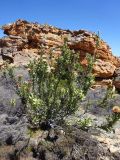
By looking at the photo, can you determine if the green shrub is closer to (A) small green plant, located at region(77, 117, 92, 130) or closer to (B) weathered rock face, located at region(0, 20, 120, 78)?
(A) small green plant, located at region(77, 117, 92, 130)

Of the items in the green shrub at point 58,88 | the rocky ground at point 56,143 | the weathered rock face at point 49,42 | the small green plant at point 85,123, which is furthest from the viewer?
the weathered rock face at point 49,42

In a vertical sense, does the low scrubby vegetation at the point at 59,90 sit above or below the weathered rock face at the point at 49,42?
below

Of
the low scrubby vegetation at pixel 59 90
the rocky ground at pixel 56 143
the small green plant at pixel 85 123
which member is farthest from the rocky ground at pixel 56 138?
the low scrubby vegetation at pixel 59 90

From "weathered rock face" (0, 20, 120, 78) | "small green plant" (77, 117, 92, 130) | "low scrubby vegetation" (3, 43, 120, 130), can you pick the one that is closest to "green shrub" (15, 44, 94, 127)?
"low scrubby vegetation" (3, 43, 120, 130)

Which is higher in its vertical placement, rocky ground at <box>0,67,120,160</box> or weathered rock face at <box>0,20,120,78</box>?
weathered rock face at <box>0,20,120,78</box>

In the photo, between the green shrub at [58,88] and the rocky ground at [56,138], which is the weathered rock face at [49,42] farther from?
the green shrub at [58,88]

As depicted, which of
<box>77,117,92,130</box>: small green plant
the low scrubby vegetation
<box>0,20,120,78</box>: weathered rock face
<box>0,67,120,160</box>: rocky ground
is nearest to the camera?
<box>0,67,120,160</box>: rocky ground

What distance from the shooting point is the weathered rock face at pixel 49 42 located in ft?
105

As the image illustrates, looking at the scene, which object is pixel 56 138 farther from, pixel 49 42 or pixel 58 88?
pixel 49 42

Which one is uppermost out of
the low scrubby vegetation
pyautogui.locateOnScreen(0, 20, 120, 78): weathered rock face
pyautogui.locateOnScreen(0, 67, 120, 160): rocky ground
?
pyautogui.locateOnScreen(0, 20, 120, 78): weathered rock face

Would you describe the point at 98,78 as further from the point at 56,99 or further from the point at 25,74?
the point at 56,99

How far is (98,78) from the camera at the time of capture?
3178cm

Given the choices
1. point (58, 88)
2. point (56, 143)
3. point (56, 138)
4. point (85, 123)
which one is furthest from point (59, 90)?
point (56, 143)

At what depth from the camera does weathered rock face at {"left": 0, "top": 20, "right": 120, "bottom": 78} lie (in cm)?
3212
